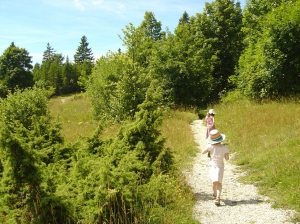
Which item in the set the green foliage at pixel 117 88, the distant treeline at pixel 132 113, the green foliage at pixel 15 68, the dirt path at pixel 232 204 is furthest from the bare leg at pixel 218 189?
the green foliage at pixel 15 68

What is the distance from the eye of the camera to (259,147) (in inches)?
365

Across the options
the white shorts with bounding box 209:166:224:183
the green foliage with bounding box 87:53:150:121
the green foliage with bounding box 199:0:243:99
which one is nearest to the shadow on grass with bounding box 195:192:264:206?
the white shorts with bounding box 209:166:224:183

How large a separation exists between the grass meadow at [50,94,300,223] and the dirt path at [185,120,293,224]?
223 millimetres

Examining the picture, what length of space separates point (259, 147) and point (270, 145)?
0.35 meters

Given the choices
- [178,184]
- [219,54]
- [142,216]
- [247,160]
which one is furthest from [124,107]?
[219,54]

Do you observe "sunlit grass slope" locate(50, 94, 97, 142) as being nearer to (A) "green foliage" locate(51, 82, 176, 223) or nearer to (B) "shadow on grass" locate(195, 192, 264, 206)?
(A) "green foliage" locate(51, 82, 176, 223)

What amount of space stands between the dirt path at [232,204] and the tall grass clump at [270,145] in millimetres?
282

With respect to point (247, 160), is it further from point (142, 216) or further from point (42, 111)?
point (42, 111)

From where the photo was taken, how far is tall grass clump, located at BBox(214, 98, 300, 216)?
638cm

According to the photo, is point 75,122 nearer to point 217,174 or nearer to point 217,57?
point 217,57

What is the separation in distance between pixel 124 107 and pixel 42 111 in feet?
13.1

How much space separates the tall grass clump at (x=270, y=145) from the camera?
20.9 ft

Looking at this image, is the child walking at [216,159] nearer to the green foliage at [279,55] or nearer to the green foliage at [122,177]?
the green foliage at [122,177]

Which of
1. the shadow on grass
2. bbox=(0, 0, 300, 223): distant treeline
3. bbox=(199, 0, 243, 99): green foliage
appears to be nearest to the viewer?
bbox=(0, 0, 300, 223): distant treeline
